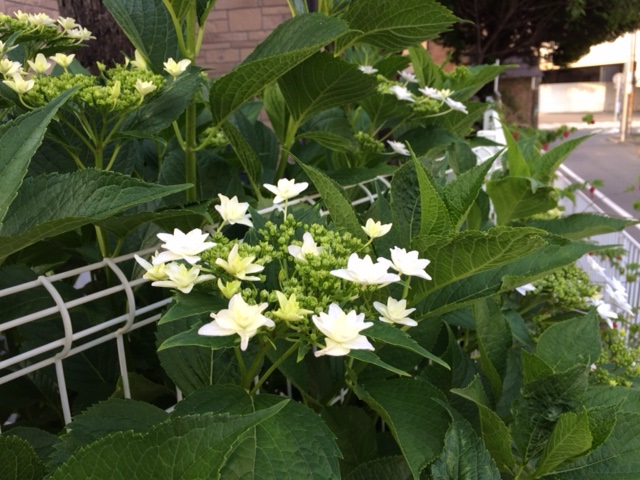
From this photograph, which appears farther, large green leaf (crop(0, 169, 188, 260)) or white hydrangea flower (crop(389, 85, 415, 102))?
white hydrangea flower (crop(389, 85, 415, 102))

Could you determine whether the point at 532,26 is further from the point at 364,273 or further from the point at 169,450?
the point at 169,450

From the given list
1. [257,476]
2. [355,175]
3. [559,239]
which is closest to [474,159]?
[355,175]

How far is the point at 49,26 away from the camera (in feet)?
3.08

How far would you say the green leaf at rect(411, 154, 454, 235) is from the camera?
65cm

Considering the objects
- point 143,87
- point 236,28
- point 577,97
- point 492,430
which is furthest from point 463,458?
point 577,97

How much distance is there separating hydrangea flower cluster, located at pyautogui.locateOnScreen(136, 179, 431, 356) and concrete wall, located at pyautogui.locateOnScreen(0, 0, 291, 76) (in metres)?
3.70

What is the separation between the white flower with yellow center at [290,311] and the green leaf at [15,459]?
0.23 m

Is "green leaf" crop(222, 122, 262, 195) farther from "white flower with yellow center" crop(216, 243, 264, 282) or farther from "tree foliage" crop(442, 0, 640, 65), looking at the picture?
"tree foliage" crop(442, 0, 640, 65)

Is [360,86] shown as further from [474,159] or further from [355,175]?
[474,159]

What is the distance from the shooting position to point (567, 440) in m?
0.59

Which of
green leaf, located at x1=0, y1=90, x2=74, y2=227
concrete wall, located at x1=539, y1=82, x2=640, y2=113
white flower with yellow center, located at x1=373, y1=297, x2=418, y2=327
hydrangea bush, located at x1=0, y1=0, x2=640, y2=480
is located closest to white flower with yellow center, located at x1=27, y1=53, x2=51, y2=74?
hydrangea bush, located at x1=0, y1=0, x2=640, y2=480

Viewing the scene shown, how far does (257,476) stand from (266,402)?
9 cm

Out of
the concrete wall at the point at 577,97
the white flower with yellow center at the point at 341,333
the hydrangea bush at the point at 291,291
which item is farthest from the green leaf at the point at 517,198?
the concrete wall at the point at 577,97

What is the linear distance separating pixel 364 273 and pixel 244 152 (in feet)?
1.53
